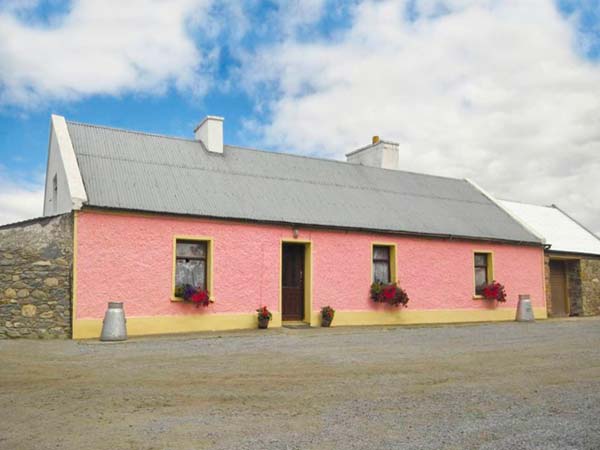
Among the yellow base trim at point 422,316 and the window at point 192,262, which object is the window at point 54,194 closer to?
the window at point 192,262

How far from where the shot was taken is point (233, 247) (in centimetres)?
1478

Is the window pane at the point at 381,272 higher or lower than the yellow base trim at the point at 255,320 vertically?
higher

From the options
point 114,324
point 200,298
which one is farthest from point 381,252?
point 114,324

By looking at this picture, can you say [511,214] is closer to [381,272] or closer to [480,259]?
[480,259]

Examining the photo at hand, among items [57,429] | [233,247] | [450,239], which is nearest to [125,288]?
[233,247]

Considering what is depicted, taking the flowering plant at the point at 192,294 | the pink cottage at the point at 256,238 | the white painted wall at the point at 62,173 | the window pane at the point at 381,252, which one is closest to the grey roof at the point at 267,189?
the pink cottage at the point at 256,238

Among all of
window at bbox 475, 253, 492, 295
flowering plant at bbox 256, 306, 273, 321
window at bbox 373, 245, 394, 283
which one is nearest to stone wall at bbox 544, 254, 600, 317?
window at bbox 475, 253, 492, 295

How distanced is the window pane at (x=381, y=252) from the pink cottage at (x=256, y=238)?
0.03 metres

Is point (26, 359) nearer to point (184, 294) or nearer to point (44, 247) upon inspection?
point (44, 247)

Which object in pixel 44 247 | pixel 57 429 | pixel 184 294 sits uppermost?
pixel 44 247

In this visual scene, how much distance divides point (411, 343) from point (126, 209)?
682cm

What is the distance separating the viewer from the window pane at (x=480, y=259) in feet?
63.9

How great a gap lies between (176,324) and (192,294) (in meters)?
0.78

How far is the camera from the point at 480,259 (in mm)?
19562
